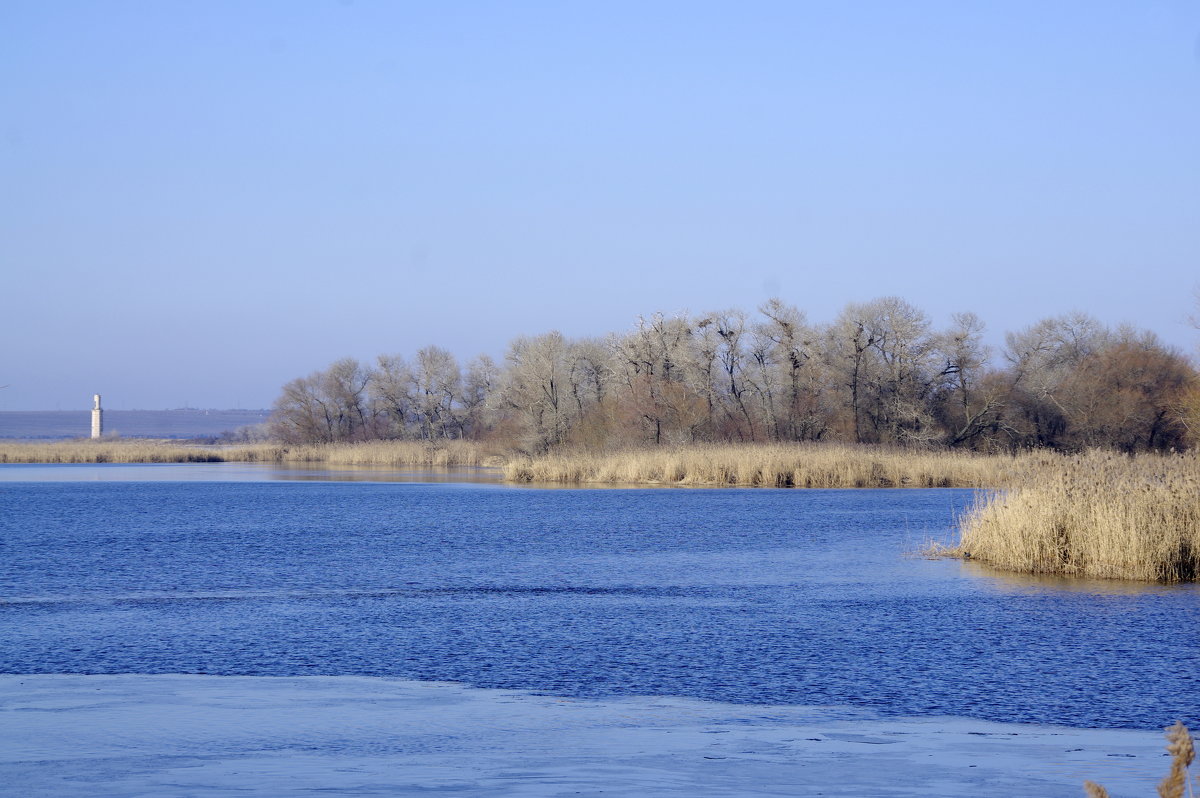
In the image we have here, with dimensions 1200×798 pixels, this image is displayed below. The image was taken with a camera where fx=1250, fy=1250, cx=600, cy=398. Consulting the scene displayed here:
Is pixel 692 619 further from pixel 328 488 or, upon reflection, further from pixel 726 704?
pixel 328 488

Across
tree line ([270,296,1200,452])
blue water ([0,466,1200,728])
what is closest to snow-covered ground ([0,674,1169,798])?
blue water ([0,466,1200,728])

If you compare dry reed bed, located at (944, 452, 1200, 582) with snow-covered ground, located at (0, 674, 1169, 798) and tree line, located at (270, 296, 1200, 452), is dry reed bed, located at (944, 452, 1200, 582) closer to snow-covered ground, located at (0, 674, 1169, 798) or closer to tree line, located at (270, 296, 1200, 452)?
snow-covered ground, located at (0, 674, 1169, 798)

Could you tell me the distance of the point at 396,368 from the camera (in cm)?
7144

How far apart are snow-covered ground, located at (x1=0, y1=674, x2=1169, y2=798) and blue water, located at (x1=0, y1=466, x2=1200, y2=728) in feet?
1.87

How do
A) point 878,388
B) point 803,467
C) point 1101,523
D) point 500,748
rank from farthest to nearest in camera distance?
point 878,388, point 803,467, point 1101,523, point 500,748

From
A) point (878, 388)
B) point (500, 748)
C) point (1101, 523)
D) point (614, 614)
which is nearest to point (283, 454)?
point (878, 388)

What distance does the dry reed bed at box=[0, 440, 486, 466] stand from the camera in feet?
185

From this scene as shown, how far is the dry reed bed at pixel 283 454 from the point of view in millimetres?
56438

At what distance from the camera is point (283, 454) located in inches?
2566

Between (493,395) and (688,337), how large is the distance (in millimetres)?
11071

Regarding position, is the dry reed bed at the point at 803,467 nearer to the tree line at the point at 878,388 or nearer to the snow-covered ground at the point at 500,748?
the tree line at the point at 878,388

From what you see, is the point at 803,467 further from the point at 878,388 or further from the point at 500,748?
the point at 500,748

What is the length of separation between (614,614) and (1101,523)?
21.8ft

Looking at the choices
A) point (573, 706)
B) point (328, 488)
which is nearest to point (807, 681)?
point (573, 706)
